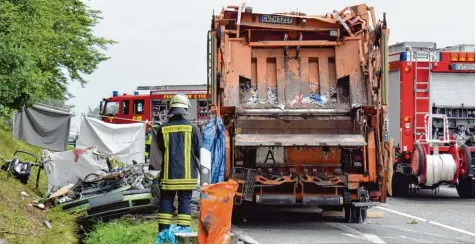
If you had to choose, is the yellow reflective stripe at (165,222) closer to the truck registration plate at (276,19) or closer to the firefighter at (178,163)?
the firefighter at (178,163)

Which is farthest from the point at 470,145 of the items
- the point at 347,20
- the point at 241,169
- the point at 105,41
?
the point at 105,41

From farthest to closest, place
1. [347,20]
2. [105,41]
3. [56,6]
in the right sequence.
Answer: [105,41], [56,6], [347,20]

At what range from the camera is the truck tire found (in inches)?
619

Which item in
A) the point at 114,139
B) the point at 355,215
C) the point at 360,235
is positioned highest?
the point at 114,139

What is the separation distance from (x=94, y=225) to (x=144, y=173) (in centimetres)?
143

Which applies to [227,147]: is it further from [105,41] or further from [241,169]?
[105,41]

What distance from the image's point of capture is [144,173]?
10969 mm

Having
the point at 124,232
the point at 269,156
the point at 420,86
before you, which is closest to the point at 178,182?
the point at 124,232

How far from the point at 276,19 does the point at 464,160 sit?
5080 mm

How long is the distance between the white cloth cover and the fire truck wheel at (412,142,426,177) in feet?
0.35

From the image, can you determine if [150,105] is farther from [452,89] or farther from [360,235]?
[360,235]

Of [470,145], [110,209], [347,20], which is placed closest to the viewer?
[110,209]

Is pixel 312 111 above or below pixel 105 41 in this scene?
below

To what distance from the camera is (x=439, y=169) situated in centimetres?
1392
